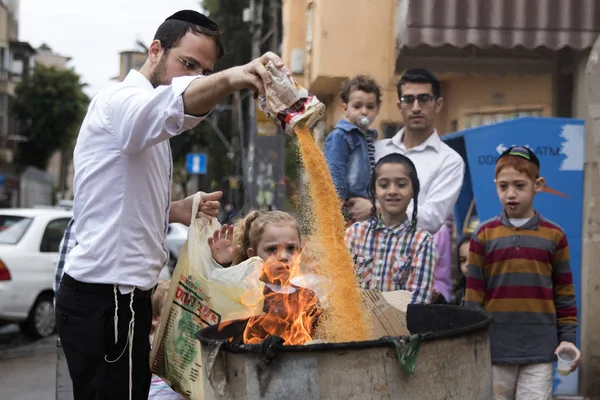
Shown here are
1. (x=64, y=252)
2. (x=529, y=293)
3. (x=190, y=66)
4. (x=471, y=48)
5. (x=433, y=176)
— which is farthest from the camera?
(x=471, y=48)

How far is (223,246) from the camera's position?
11.9 ft

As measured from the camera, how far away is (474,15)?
7.52 m

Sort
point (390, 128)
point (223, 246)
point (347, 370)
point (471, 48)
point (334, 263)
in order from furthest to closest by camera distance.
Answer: point (390, 128), point (471, 48), point (223, 246), point (334, 263), point (347, 370)

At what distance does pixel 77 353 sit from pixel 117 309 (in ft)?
0.69

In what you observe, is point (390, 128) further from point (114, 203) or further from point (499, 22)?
point (114, 203)

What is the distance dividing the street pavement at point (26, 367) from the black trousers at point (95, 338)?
14.2 ft

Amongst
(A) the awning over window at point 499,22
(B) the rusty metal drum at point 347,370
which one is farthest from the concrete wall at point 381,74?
(B) the rusty metal drum at point 347,370

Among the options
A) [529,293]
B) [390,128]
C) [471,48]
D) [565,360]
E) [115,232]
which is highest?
[471,48]

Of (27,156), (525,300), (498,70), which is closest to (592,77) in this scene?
(525,300)

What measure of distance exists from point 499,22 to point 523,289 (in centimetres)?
401

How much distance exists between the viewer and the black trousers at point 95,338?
9.43 feet

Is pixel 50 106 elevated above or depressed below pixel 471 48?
above

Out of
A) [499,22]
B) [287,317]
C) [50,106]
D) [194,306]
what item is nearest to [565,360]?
[287,317]

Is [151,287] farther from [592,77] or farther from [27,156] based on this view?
[27,156]
